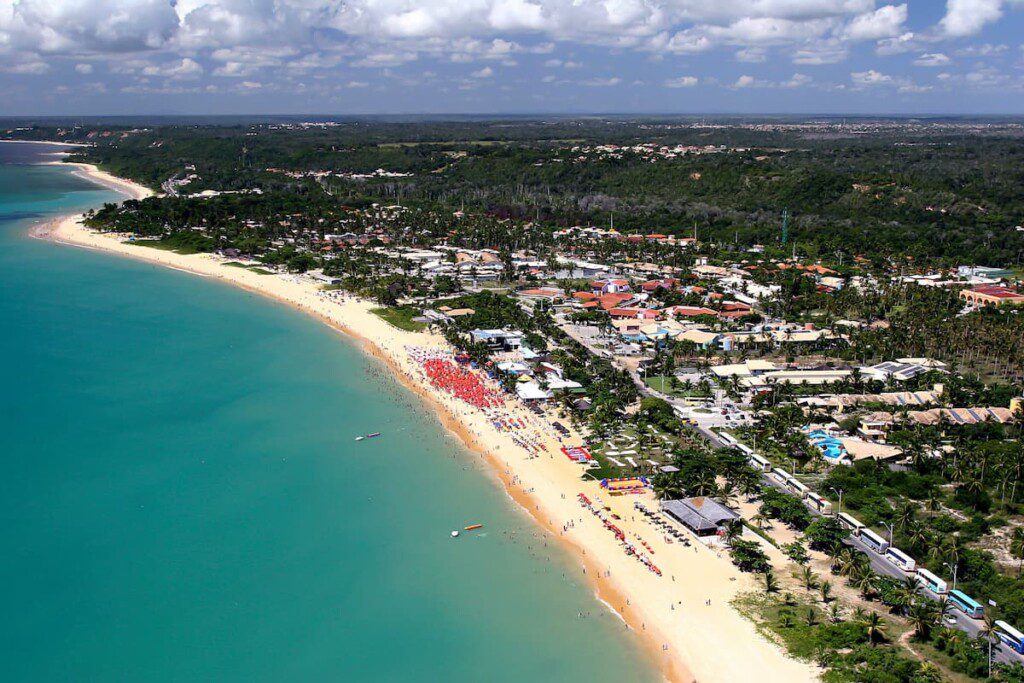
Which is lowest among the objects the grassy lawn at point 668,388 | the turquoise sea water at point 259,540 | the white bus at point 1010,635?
the turquoise sea water at point 259,540

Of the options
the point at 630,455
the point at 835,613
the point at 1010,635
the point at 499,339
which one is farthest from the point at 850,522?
the point at 499,339

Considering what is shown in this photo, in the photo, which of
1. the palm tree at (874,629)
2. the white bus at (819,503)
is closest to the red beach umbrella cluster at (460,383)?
the white bus at (819,503)

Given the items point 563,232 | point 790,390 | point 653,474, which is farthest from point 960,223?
point 653,474

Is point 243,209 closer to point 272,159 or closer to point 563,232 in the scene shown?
point 563,232

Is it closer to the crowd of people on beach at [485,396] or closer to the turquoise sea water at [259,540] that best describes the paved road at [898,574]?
the crowd of people on beach at [485,396]

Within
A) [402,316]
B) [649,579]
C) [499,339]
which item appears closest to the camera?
[649,579]

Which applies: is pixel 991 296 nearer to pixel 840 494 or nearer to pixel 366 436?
pixel 840 494
